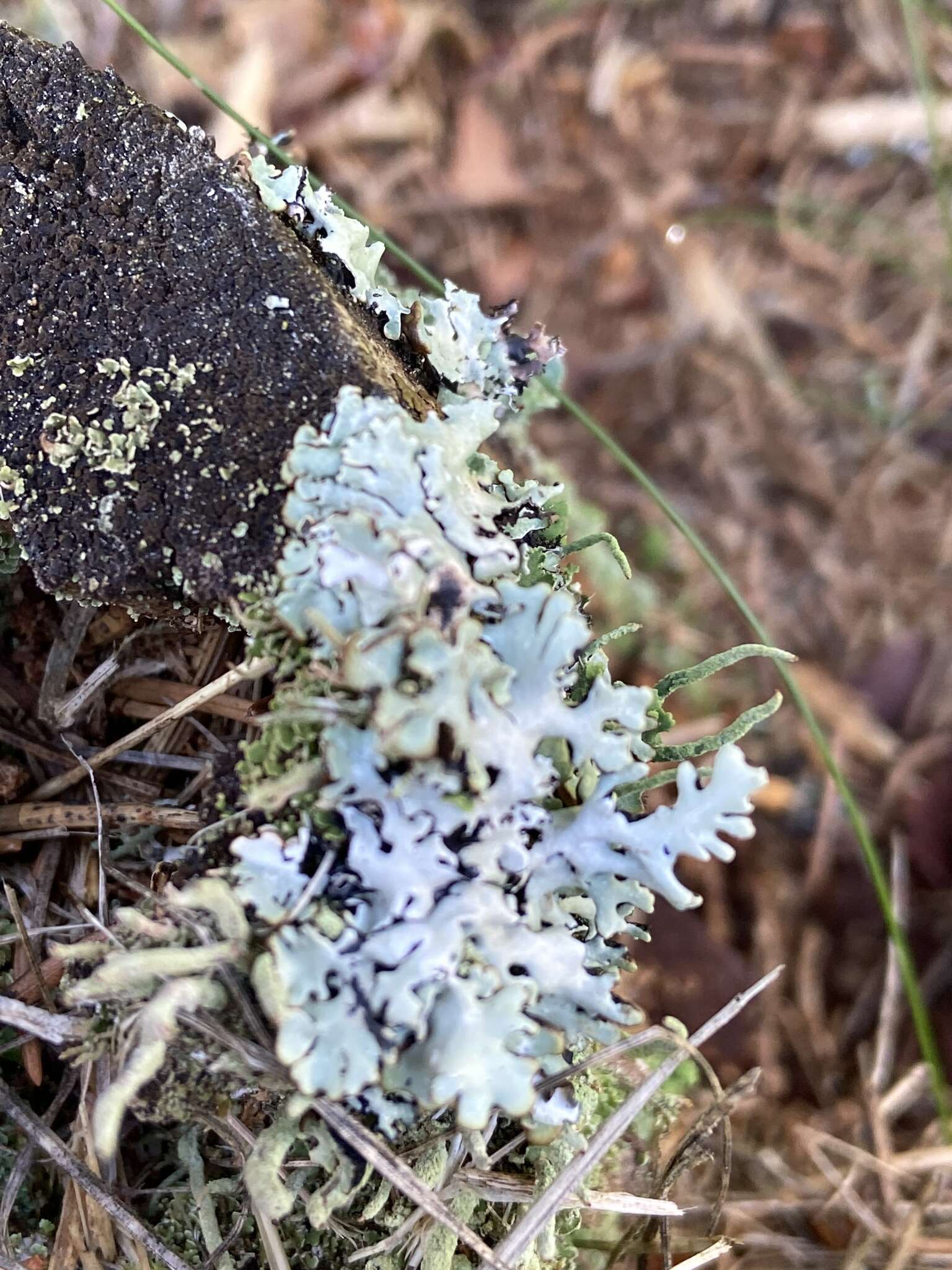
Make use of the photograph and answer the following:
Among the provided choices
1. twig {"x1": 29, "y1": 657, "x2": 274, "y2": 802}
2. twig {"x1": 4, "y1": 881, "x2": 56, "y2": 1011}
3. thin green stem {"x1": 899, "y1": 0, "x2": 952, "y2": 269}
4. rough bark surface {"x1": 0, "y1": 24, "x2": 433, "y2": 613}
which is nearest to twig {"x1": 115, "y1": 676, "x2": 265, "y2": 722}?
twig {"x1": 29, "y1": 657, "x2": 274, "y2": 802}

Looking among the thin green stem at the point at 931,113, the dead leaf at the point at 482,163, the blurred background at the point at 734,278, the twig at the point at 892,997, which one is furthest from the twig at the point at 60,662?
the thin green stem at the point at 931,113

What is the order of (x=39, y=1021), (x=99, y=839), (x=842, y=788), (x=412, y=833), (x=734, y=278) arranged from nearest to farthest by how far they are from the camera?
(x=412, y=833) → (x=39, y=1021) → (x=99, y=839) → (x=842, y=788) → (x=734, y=278)

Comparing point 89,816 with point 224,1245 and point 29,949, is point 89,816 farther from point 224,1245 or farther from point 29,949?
point 224,1245

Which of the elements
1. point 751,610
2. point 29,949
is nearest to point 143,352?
point 29,949

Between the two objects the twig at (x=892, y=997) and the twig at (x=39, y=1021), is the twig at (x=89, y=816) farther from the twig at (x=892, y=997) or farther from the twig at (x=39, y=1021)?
the twig at (x=892, y=997)

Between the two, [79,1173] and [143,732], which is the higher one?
[143,732]

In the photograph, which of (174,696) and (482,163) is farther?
(482,163)

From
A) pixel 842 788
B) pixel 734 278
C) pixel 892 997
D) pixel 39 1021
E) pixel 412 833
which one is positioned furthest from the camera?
pixel 734 278
